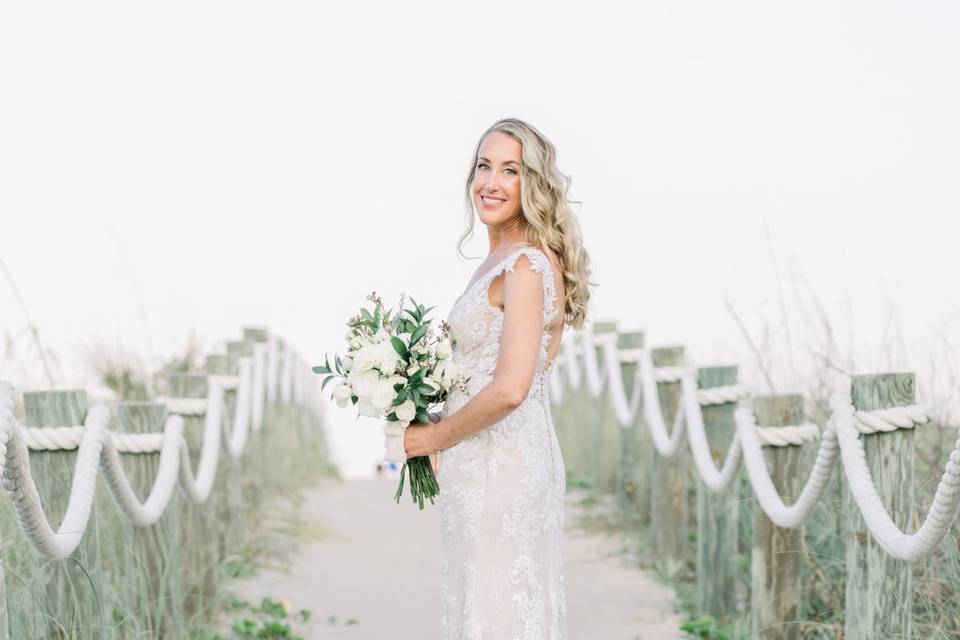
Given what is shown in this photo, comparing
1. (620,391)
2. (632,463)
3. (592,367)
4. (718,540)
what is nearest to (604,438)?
(592,367)

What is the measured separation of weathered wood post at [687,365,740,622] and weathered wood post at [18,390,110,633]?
292 cm

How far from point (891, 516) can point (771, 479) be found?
101cm

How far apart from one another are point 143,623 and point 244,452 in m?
3.30

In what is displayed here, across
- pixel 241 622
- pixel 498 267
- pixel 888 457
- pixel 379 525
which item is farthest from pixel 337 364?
pixel 379 525

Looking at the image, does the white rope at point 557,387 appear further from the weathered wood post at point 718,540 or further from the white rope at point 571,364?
the weathered wood post at point 718,540

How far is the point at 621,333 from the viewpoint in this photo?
27.7 ft

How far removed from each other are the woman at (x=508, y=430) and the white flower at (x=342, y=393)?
0.22 metres

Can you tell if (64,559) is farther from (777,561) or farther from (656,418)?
(656,418)

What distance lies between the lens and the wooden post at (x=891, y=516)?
4.17 metres

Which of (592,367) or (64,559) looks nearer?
(64,559)

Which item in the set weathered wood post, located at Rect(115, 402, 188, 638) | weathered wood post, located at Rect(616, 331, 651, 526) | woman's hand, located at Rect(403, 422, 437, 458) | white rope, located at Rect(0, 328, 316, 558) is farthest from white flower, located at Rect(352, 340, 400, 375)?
weathered wood post, located at Rect(616, 331, 651, 526)

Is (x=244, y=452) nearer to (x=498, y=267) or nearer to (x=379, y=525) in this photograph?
(x=379, y=525)

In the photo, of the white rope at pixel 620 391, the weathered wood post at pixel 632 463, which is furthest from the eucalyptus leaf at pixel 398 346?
the weathered wood post at pixel 632 463

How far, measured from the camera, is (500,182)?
390cm
